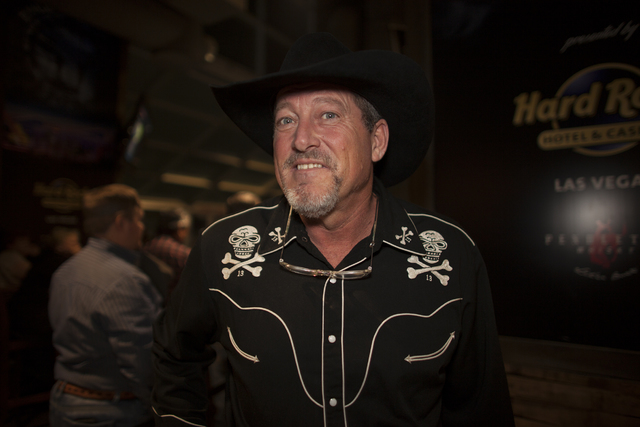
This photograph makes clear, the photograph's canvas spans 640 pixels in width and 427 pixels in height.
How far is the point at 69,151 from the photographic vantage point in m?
4.82

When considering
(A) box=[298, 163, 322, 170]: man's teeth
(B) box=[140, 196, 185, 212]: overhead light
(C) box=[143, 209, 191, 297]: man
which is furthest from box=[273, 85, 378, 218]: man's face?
(B) box=[140, 196, 185, 212]: overhead light

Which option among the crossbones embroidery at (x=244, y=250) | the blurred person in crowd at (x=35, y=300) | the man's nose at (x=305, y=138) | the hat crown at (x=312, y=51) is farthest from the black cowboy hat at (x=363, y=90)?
the blurred person in crowd at (x=35, y=300)

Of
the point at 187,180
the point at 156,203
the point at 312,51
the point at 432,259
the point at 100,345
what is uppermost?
the point at 187,180

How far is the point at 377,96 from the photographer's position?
141 cm

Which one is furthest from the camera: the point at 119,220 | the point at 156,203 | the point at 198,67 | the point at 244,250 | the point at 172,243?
the point at 156,203

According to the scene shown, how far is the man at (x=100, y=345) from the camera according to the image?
182cm

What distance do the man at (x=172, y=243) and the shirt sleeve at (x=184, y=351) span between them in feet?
6.91

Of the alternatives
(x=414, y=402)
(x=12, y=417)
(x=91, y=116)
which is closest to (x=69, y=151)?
(x=91, y=116)

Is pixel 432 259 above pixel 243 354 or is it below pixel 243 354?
above

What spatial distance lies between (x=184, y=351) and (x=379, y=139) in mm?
1167

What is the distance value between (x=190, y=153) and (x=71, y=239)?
6.82m

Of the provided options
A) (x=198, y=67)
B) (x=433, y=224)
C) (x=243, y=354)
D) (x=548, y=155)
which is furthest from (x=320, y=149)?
(x=198, y=67)

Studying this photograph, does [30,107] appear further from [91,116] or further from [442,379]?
[442,379]

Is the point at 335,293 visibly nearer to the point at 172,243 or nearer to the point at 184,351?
the point at 184,351
